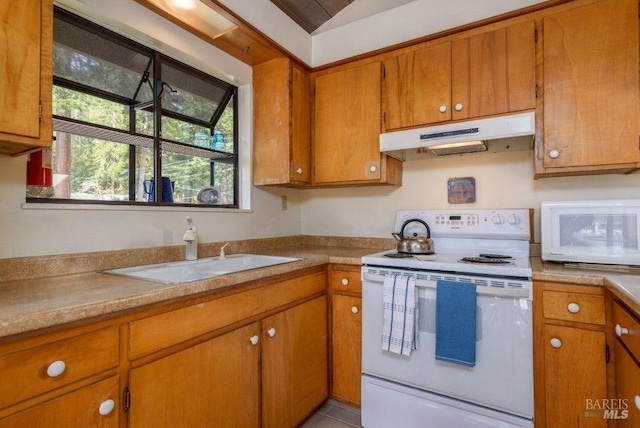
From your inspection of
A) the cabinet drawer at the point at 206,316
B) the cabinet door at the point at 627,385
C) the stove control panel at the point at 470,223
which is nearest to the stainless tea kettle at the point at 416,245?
the stove control panel at the point at 470,223

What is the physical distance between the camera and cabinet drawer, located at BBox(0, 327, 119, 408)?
2.57 feet

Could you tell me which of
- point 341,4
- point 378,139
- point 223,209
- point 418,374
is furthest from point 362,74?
point 418,374

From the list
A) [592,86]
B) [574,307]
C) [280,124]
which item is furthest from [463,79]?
[574,307]

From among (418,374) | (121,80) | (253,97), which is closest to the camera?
(418,374)

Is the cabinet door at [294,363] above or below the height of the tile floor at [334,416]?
above

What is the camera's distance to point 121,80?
1.80m

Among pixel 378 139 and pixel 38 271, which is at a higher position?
pixel 378 139

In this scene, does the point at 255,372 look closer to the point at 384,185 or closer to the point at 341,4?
the point at 384,185

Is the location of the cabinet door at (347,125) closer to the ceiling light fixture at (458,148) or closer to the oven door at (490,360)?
the ceiling light fixture at (458,148)

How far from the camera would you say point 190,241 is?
1.75 metres

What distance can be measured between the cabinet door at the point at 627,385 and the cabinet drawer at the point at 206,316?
1.33 metres

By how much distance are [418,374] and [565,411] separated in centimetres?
60

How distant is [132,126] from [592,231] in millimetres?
2416

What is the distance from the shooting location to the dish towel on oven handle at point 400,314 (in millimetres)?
1622
